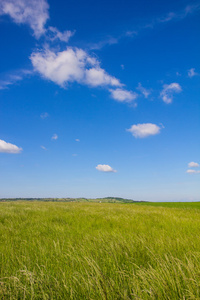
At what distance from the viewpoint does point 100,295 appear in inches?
55.4

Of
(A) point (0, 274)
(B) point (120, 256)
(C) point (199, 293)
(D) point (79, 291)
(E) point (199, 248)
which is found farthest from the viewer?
(E) point (199, 248)

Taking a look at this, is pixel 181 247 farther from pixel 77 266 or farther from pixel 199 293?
pixel 77 266

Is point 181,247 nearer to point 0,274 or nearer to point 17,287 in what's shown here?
point 17,287

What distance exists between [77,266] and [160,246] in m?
1.45

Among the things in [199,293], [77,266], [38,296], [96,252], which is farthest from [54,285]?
[199,293]

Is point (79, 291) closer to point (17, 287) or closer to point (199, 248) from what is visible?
point (17, 287)

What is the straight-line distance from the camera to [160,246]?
282 centimetres

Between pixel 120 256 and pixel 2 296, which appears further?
pixel 120 256

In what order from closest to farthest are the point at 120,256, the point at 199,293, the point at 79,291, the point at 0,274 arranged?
the point at 199,293, the point at 79,291, the point at 0,274, the point at 120,256

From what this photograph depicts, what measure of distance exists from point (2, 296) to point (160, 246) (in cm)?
230

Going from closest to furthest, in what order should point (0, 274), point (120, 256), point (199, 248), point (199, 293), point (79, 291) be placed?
point (199, 293), point (79, 291), point (0, 274), point (120, 256), point (199, 248)

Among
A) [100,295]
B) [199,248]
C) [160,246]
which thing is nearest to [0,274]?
[100,295]

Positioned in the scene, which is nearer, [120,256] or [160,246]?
[120,256]

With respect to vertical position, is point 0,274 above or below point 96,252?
below
